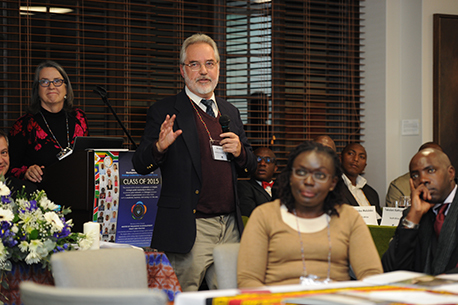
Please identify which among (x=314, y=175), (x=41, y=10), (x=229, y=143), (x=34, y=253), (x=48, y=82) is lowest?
(x=34, y=253)

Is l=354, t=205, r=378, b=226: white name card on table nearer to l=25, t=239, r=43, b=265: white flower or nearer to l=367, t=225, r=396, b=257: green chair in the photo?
l=367, t=225, r=396, b=257: green chair

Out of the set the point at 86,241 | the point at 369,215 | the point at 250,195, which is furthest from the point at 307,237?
the point at 250,195

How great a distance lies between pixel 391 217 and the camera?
14.3 feet

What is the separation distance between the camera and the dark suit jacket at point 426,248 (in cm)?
277

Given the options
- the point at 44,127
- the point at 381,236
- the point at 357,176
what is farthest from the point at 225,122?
the point at 357,176

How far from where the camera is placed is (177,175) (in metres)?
3.25

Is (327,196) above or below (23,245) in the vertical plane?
above

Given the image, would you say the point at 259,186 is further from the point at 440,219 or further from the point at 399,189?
the point at 440,219

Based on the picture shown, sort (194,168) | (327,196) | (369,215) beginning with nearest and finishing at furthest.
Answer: (327,196)
(194,168)
(369,215)

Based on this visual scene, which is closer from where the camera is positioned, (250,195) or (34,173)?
(34,173)

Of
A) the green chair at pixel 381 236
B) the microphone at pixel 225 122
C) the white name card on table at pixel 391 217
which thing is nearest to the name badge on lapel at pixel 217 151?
the microphone at pixel 225 122

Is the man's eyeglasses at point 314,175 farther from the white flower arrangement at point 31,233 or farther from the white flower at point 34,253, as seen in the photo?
the white flower at point 34,253

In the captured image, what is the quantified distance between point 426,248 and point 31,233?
6.30 ft

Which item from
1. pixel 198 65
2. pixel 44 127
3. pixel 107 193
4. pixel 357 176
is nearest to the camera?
pixel 198 65
